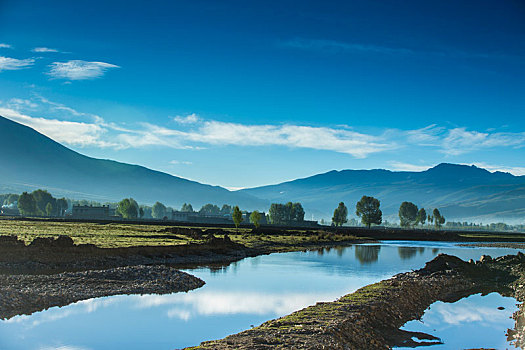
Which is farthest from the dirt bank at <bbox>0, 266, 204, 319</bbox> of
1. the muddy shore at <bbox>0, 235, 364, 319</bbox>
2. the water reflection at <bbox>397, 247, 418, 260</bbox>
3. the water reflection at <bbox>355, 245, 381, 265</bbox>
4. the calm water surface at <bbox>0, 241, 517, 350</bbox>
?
the water reflection at <bbox>397, 247, 418, 260</bbox>

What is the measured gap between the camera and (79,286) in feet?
95.9

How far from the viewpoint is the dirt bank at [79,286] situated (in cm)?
2391

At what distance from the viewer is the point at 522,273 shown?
37688mm

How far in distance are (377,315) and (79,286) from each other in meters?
17.5

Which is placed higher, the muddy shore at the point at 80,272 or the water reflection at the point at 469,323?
the muddy shore at the point at 80,272

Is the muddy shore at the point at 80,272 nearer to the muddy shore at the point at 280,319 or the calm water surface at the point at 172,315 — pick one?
the muddy shore at the point at 280,319

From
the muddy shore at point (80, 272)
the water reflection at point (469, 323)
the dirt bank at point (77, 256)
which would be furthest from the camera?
the dirt bank at point (77, 256)

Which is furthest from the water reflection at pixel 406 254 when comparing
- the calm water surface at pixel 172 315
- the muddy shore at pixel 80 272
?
the calm water surface at pixel 172 315

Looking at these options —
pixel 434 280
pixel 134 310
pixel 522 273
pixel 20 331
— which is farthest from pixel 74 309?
pixel 522 273

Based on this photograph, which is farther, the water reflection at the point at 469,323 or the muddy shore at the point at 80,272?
the muddy shore at the point at 80,272

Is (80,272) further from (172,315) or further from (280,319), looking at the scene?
(280,319)

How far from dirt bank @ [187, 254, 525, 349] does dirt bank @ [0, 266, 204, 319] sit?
1135cm

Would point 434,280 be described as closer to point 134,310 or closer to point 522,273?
point 522,273

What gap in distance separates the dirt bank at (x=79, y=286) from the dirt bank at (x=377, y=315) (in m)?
11.3
